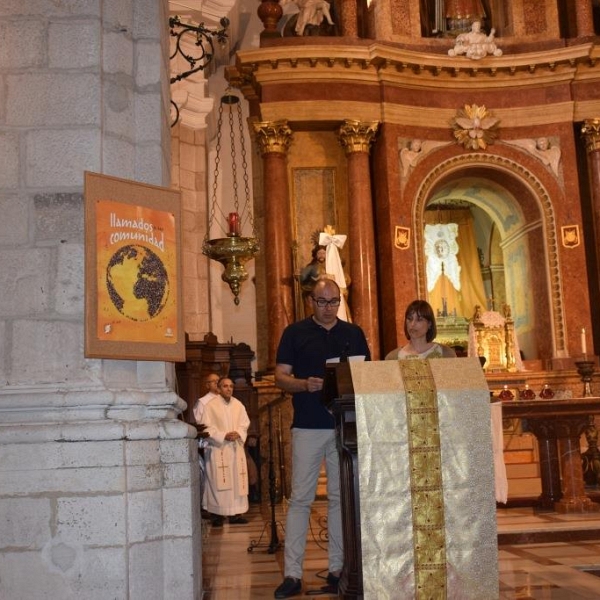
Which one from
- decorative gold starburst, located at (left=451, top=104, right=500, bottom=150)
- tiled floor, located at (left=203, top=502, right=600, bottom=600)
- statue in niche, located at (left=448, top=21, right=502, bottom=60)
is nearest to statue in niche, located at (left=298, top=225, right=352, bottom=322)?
decorative gold starburst, located at (left=451, top=104, right=500, bottom=150)

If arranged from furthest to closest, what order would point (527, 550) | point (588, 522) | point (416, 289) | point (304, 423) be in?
1. point (416, 289)
2. point (588, 522)
3. point (527, 550)
4. point (304, 423)

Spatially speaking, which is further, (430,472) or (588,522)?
(588,522)

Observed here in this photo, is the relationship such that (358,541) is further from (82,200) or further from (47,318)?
(82,200)

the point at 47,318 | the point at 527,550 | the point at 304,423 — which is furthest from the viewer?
the point at 527,550

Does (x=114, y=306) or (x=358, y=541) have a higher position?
(x=114, y=306)

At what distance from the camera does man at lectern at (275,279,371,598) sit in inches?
213

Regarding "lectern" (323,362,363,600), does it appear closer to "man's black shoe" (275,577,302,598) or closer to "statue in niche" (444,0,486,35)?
"man's black shoe" (275,577,302,598)

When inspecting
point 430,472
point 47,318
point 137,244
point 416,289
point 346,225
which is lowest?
point 430,472

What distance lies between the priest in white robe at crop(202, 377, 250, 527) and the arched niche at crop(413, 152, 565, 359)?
4986 mm

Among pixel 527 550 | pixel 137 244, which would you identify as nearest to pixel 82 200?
pixel 137 244

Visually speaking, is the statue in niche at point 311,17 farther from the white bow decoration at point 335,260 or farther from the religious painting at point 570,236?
the religious painting at point 570,236

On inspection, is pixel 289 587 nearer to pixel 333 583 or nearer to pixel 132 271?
pixel 333 583

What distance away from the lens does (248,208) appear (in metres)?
15.5

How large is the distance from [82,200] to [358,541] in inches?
87.1
